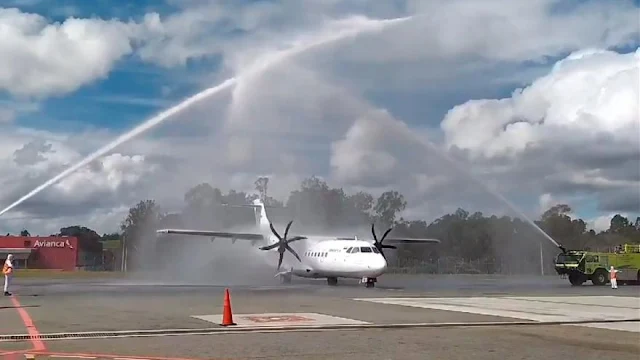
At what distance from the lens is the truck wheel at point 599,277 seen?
43344 mm

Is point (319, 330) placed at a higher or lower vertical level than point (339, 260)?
lower

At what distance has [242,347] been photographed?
11953 millimetres

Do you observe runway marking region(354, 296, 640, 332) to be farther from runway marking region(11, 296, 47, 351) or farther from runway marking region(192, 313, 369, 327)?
runway marking region(11, 296, 47, 351)

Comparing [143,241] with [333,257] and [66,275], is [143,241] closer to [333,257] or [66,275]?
[66,275]

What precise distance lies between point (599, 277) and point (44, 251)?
84555mm

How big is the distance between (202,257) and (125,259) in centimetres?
3275

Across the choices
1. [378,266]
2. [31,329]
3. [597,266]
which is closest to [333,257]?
[378,266]

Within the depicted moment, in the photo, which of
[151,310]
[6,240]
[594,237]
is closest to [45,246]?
[6,240]

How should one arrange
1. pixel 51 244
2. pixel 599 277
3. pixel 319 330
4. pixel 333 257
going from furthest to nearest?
1. pixel 51 244
2. pixel 599 277
3. pixel 333 257
4. pixel 319 330

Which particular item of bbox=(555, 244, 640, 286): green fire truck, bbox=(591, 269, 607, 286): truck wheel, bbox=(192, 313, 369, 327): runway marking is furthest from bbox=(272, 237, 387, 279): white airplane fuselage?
bbox=(192, 313, 369, 327): runway marking

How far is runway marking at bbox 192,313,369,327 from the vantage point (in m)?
16.2

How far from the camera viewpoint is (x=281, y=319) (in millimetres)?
17281

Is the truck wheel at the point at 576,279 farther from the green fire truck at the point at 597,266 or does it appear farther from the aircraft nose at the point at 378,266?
the aircraft nose at the point at 378,266

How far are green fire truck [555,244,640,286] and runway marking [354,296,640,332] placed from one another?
54.1 ft
